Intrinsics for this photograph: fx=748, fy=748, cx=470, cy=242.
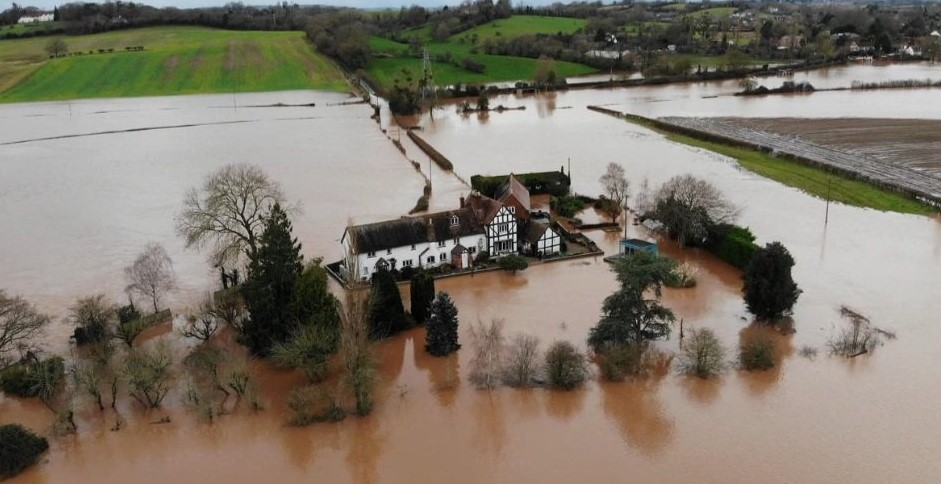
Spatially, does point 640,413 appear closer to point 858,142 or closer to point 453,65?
point 858,142

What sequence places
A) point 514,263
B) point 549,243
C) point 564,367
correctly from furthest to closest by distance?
point 549,243
point 514,263
point 564,367

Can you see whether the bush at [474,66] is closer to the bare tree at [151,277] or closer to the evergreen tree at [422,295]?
the bare tree at [151,277]

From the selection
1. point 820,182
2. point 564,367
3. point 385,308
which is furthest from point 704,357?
point 820,182

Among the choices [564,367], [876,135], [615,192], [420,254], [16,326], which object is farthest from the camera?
[876,135]

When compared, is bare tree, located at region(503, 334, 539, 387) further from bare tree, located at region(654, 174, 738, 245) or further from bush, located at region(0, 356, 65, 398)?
bush, located at region(0, 356, 65, 398)

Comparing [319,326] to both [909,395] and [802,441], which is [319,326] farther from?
[909,395]

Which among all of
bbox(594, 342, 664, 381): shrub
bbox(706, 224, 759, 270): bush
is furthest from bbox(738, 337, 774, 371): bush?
bbox(706, 224, 759, 270): bush
